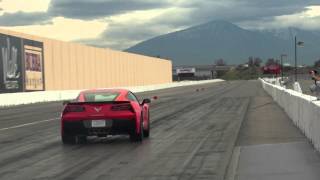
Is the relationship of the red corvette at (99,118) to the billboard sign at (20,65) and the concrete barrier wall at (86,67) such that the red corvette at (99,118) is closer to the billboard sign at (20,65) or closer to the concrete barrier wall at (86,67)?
the billboard sign at (20,65)

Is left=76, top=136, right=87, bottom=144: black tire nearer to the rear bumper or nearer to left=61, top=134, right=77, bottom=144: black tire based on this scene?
left=61, top=134, right=77, bottom=144: black tire

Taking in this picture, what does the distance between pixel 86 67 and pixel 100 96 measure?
200 ft

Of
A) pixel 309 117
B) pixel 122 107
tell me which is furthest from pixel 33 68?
pixel 309 117

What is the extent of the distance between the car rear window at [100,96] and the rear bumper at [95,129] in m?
0.69

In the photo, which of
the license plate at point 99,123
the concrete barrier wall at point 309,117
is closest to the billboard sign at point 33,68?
the concrete barrier wall at point 309,117

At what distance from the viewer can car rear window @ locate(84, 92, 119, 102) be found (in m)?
16.2

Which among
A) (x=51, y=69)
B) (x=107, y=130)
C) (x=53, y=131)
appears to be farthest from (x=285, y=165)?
(x=51, y=69)

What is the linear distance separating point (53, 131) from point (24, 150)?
17.4ft

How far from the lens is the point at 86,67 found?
7688cm

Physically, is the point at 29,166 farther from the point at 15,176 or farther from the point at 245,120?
the point at 245,120

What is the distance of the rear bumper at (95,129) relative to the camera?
15.7 metres

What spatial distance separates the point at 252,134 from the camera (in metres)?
17.8

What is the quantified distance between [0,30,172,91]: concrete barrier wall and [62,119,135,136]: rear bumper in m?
39.9

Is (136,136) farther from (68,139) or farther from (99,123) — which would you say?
(68,139)
